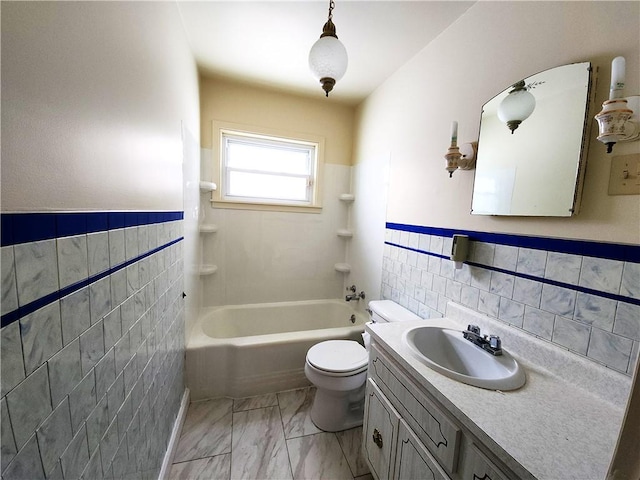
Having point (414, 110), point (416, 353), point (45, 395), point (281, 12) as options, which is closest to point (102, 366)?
point (45, 395)

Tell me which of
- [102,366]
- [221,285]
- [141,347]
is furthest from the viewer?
[221,285]

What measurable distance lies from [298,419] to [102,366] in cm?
139

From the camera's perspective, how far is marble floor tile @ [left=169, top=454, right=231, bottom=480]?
1302 millimetres

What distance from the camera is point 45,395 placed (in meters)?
0.51

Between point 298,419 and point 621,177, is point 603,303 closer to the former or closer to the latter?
point 621,177

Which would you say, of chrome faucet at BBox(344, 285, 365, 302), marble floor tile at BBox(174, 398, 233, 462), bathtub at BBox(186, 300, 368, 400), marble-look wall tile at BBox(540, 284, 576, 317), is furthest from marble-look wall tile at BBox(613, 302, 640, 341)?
marble floor tile at BBox(174, 398, 233, 462)

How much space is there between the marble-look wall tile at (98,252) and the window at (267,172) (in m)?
1.72

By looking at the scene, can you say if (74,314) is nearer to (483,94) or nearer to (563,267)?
(563,267)

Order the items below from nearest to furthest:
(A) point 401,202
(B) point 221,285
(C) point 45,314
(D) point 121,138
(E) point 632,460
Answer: (E) point 632,460, (C) point 45,314, (D) point 121,138, (A) point 401,202, (B) point 221,285

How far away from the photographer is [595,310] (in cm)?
86

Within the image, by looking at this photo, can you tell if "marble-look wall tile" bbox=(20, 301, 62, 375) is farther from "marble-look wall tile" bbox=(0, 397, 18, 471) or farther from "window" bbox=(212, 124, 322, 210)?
"window" bbox=(212, 124, 322, 210)

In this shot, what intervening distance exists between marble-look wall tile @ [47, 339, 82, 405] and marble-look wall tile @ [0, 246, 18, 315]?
170 mm

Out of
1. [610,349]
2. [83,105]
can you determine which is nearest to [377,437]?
[610,349]

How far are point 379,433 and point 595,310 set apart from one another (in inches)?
39.3
